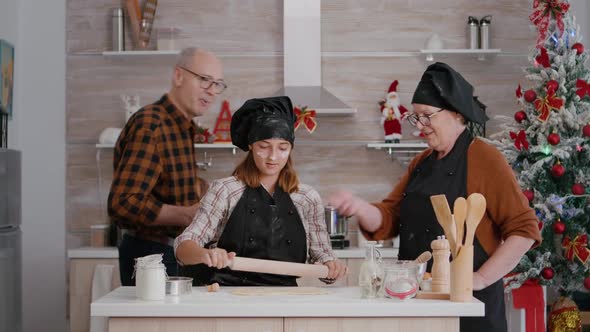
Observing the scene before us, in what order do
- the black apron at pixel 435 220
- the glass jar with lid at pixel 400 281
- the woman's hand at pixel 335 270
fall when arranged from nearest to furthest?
1. the glass jar with lid at pixel 400 281
2. the black apron at pixel 435 220
3. the woman's hand at pixel 335 270

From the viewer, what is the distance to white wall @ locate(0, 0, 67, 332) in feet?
19.4

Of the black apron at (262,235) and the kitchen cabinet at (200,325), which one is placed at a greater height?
the black apron at (262,235)

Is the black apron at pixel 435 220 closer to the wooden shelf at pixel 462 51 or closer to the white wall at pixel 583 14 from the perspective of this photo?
the wooden shelf at pixel 462 51

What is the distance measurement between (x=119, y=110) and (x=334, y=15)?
154cm

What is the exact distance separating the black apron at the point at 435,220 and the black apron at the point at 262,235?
14.0 inches

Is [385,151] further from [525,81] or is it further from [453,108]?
[453,108]

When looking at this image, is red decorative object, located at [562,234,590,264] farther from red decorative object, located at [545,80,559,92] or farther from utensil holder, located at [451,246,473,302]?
utensil holder, located at [451,246,473,302]

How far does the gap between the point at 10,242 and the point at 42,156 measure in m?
1.33

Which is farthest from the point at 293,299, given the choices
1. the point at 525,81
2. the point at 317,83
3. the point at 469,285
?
the point at 525,81

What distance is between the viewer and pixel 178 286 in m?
2.64

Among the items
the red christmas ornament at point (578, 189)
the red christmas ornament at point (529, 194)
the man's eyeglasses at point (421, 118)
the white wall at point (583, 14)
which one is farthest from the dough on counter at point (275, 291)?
the white wall at point (583, 14)

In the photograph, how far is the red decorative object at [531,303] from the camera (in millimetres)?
5094

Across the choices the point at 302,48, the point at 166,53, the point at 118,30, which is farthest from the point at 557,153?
the point at 118,30

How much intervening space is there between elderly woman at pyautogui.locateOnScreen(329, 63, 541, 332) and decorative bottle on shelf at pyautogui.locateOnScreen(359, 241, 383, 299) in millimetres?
286
